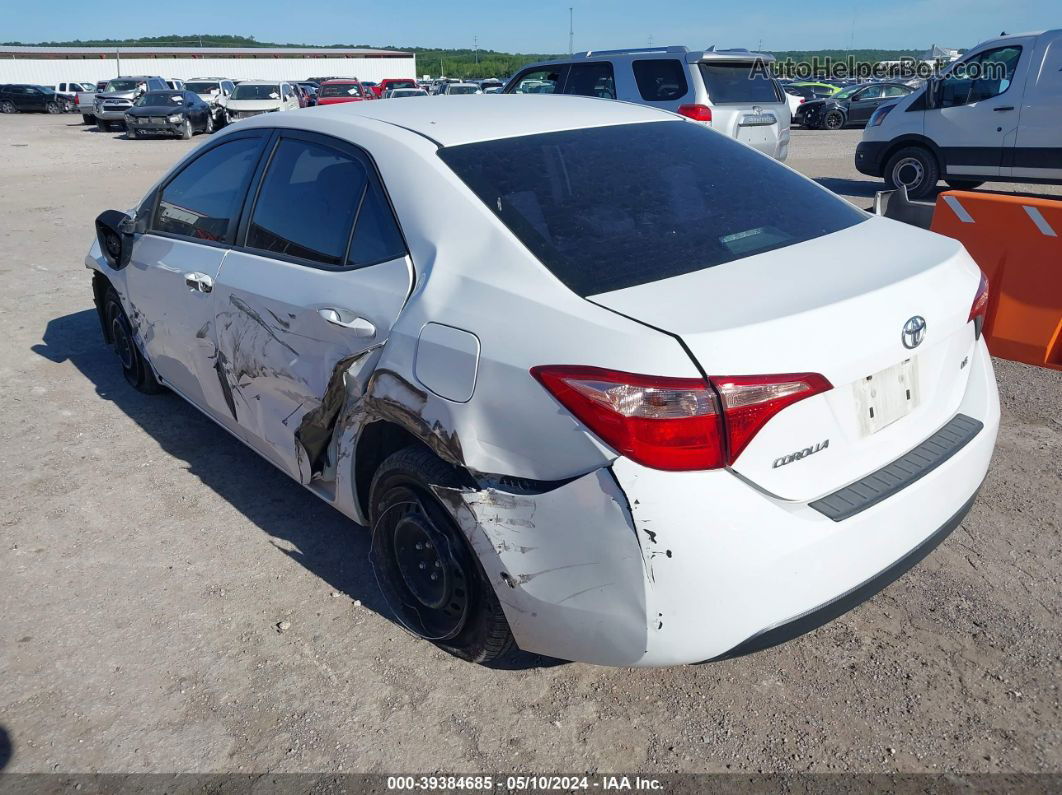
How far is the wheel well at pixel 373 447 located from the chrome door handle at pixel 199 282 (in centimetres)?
118

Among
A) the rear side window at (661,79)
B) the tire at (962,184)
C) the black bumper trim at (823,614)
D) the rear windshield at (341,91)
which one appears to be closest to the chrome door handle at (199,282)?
the black bumper trim at (823,614)

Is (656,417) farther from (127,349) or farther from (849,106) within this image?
(849,106)

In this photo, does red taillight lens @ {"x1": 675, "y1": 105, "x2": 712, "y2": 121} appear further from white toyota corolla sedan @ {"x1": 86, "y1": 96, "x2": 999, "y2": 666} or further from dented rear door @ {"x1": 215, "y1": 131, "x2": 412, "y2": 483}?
dented rear door @ {"x1": 215, "y1": 131, "x2": 412, "y2": 483}

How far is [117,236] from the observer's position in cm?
448

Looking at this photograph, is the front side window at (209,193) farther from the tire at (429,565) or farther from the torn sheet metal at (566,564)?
the torn sheet metal at (566,564)

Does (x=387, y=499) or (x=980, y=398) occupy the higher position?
(x=980, y=398)

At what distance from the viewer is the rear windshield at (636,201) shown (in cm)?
248

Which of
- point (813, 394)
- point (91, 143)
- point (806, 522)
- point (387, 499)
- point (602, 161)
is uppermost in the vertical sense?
point (602, 161)

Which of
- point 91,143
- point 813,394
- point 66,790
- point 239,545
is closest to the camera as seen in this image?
point 813,394

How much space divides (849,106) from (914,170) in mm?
15893

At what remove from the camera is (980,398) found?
274 cm

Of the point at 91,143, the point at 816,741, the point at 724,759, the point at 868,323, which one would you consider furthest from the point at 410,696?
the point at 91,143

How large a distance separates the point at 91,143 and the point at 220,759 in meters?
25.2

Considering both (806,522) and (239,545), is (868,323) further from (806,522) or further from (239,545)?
(239,545)
